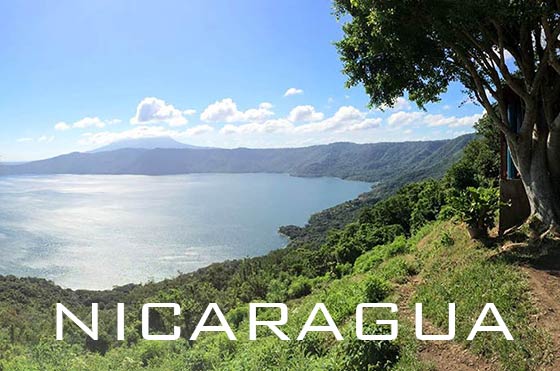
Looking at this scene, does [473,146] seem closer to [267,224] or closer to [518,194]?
[518,194]

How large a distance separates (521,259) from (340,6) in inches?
236

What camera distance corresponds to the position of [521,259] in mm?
7070

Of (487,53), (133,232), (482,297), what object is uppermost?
(487,53)

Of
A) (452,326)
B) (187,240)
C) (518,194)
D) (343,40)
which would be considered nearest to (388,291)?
(452,326)

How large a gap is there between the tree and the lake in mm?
66161

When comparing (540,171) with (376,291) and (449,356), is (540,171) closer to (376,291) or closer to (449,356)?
(376,291)

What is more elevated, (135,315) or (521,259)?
(521,259)

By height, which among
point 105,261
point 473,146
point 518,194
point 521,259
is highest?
point 473,146

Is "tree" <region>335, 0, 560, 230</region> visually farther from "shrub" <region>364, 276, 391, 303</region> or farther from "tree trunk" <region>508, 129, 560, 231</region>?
"shrub" <region>364, 276, 391, 303</region>

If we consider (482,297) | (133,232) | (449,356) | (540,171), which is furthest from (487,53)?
(133,232)

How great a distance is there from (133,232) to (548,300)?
360 feet

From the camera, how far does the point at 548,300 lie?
18.6 ft

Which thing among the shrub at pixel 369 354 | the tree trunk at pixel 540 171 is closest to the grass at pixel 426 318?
the shrub at pixel 369 354

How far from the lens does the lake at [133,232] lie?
7786cm
